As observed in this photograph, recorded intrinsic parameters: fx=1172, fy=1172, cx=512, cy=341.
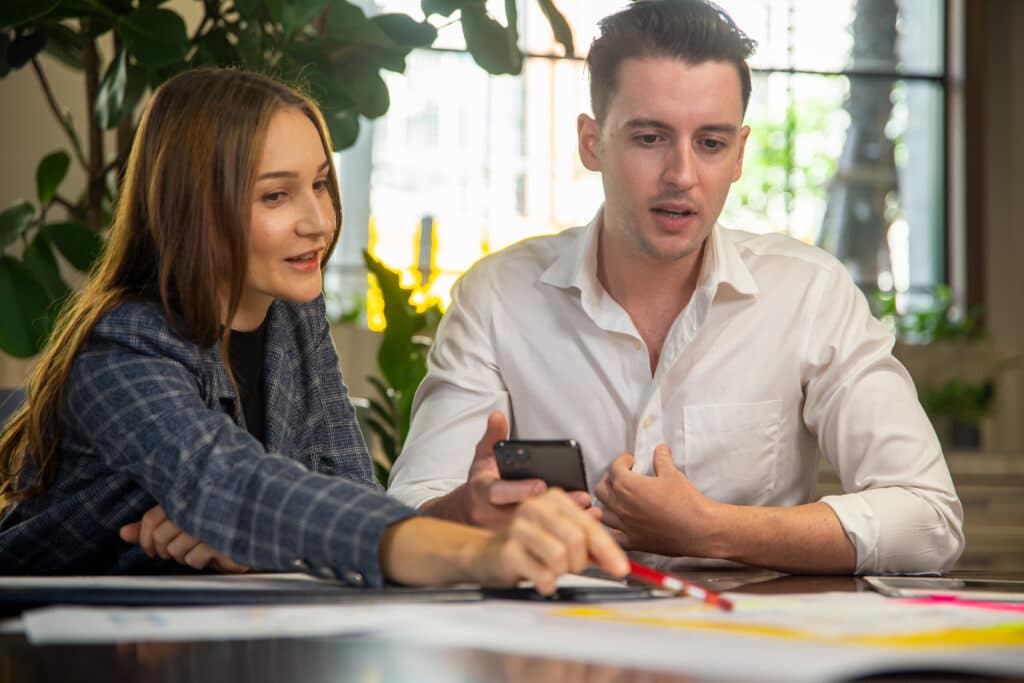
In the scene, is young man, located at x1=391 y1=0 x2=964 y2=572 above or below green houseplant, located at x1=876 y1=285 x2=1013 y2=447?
above

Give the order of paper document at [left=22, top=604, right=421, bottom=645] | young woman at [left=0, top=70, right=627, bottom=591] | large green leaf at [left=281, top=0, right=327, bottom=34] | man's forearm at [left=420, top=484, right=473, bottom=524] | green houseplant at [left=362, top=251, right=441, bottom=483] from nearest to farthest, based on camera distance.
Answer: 1. paper document at [left=22, top=604, right=421, bottom=645]
2. young woman at [left=0, top=70, right=627, bottom=591]
3. man's forearm at [left=420, top=484, right=473, bottom=524]
4. large green leaf at [left=281, top=0, right=327, bottom=34]
5. green houseplant at [left=362, top=251, right=441, bottom=483]

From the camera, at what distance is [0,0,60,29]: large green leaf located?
2.12m

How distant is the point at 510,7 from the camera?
214cm

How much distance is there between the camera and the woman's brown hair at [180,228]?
49.1 inches

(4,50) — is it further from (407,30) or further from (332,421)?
(332,421)

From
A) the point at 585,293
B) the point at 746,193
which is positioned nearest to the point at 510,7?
the point at 585,293

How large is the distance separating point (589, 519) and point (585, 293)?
37.1 inches

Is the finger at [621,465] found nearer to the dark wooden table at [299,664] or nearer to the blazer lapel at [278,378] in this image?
the blazer lapel at [278,378]

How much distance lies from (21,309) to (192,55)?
635 mm

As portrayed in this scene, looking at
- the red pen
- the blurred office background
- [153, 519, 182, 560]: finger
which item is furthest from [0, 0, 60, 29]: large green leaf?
the blurred office background

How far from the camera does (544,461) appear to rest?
1.17 meters

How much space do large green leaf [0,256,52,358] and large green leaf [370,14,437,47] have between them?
2.73ft

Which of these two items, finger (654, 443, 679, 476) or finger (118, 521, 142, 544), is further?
finger (654, 443, 679, 476)

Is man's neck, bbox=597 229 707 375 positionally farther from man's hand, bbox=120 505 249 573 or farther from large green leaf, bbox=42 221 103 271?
large green leaf, bbox=42 221 103 271
